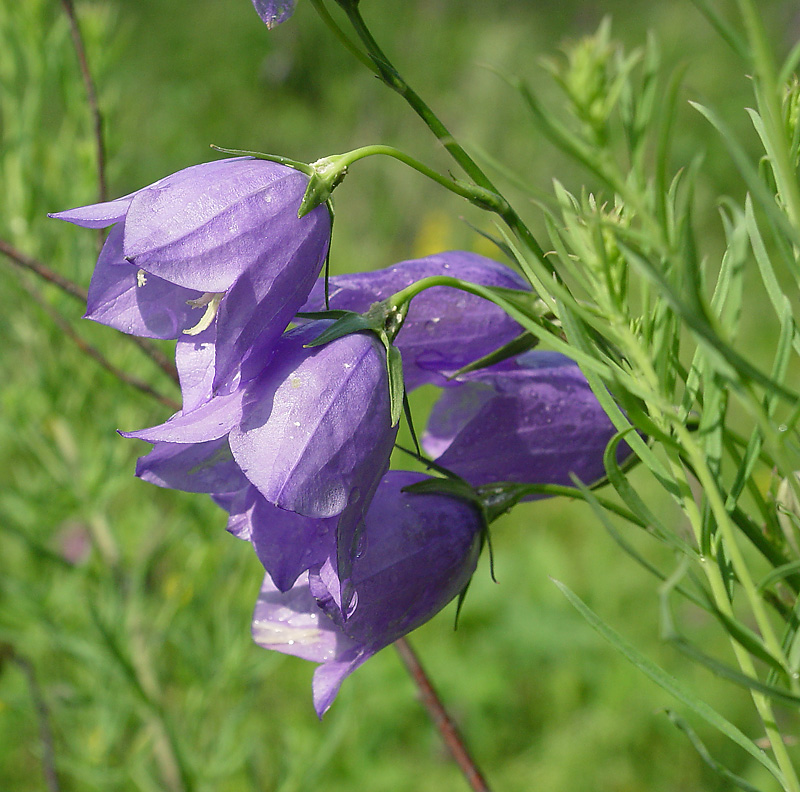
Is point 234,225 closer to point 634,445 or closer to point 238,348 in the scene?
point 238,348

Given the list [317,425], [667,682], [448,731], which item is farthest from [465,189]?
[448,731]

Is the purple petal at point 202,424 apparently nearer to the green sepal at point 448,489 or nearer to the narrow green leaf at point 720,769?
the green sepal at point 448,489

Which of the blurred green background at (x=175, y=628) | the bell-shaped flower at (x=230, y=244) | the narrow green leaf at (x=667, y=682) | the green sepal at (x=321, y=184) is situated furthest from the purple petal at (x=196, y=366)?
the blurred green background at (x=175, y=628)

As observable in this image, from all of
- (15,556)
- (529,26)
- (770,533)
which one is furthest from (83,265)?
(529,26)

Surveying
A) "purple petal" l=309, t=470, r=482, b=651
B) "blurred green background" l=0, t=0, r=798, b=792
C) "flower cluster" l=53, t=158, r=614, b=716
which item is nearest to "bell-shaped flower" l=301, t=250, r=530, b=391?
"flower cluster" l=53, t=158, r=614, b=716

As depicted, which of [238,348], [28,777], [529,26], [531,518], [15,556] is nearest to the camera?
[238,348]

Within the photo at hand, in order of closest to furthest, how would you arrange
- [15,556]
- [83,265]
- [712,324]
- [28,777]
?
[712,324], [83,265], [28,777], [15,556]
